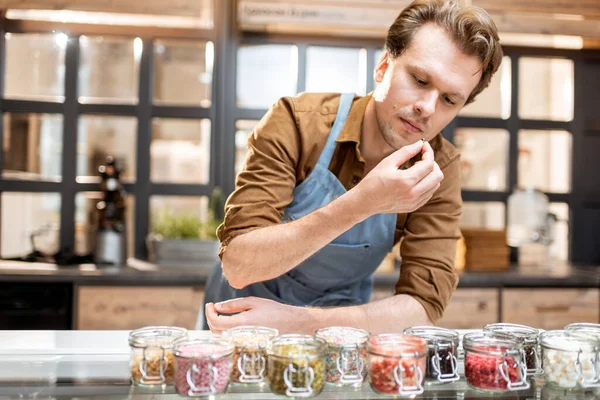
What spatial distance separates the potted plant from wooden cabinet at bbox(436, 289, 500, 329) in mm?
1220

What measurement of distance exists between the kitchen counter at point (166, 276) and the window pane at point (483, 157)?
0.71 metres

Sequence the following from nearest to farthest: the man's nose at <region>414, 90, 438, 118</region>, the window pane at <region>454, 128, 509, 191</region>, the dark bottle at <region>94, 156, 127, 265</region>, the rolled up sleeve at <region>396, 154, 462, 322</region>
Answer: the man's nose at <region>414, 90, 438, 118</region>
the rolled up sleeve at <region>396, 154, 462, 322</region>
the dark bottle at <region>94, 156, 127, 265</region>
the window pane at <region>454, 128, 509, 191</region>

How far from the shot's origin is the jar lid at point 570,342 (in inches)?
40.3

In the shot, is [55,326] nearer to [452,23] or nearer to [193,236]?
[193,236]

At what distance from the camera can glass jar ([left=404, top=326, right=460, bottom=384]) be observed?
101cm

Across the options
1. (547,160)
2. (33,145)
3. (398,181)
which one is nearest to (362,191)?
(398,181)

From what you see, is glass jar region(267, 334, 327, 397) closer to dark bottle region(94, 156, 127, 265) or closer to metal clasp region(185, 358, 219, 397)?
metal clasp region(185, 358, 219, 397)

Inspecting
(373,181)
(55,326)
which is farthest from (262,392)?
(55,326)

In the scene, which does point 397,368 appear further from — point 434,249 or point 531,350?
point 434,249

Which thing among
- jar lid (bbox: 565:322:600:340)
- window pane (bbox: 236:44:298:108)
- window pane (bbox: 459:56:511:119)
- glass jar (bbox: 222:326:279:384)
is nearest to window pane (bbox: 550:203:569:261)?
window pane (bbox: 459:56:511:119)

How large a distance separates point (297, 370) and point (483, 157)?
3.23 metres

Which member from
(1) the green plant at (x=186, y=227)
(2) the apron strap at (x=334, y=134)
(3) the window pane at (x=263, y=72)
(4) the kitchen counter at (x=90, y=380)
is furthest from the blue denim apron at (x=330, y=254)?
(3) the window pane at (x=263, y=72)

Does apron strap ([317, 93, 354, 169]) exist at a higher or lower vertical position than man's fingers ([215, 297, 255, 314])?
higher

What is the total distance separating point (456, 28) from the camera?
145 cm
